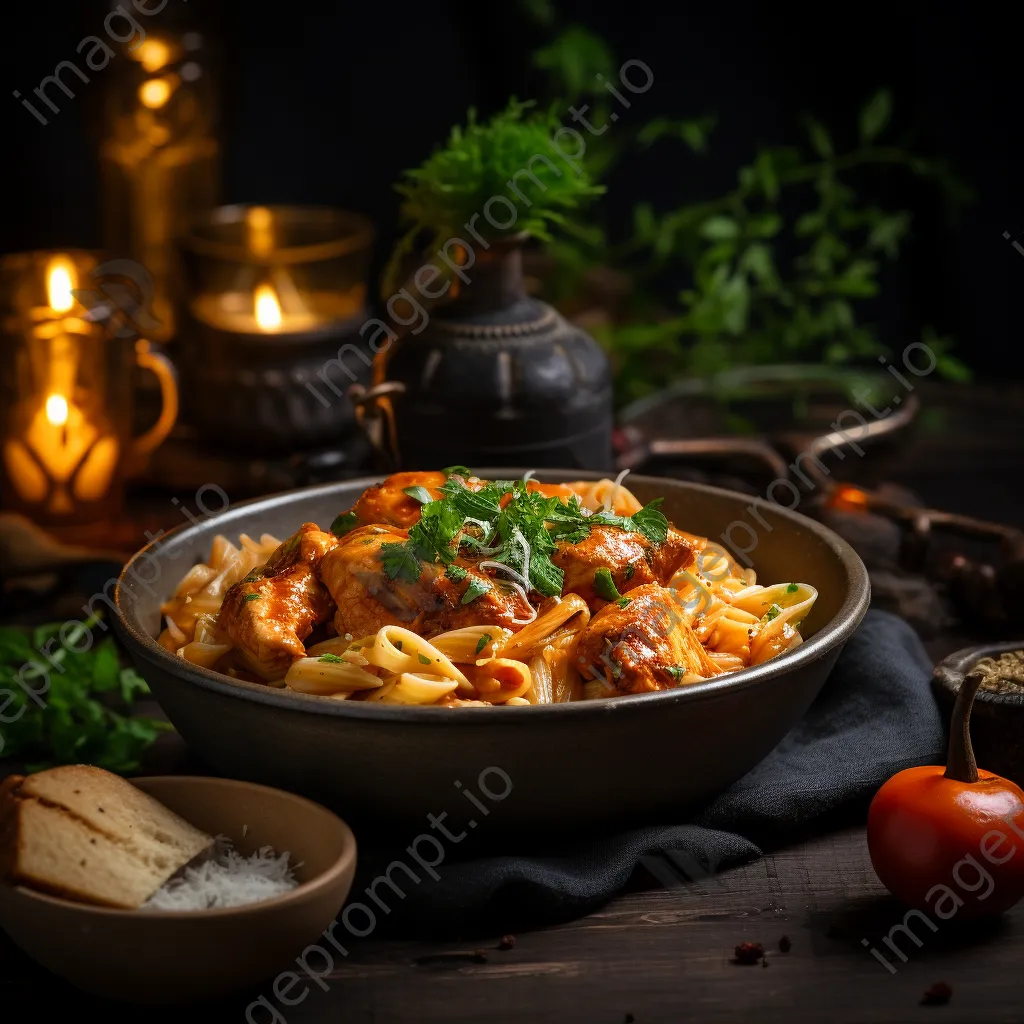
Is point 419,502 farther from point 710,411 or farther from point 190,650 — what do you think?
point 710,411

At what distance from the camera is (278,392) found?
6.36 meters

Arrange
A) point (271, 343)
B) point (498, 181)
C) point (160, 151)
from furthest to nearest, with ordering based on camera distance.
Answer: point (160, 151) → point (271, 343) → point (498, 181)

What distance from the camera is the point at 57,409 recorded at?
5875 mm

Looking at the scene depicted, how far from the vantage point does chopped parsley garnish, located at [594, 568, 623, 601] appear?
377cm

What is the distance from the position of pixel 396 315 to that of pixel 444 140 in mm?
2845

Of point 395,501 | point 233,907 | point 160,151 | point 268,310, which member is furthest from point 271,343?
point 233,907

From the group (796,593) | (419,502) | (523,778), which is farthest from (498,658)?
(796,593)

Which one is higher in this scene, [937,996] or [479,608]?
[479,608]

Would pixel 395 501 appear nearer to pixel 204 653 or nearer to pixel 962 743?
pixel 204 653

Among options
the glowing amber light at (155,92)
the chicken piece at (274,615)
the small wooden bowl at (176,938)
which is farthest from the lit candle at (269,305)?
the small wooden bowl at (176,938)

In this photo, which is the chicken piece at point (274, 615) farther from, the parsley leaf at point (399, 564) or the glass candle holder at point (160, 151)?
the glass candle holder at point (160, 151)

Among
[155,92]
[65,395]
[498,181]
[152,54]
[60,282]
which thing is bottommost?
[65,395]

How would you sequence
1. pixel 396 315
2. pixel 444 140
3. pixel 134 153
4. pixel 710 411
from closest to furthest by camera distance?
pixel 396 315 → pixel 134 153 → pixel 710 411 → pixel 444 140

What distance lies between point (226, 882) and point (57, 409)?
325 centimetres
